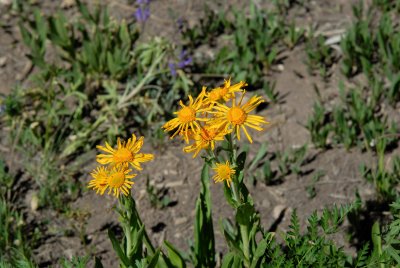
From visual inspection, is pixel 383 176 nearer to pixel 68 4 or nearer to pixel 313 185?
pixel 313 185

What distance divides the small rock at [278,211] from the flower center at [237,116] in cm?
138

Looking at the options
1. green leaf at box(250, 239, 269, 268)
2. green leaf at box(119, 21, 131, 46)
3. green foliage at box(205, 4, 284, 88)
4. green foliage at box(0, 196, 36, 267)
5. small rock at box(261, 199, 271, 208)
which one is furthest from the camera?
green leaf at box(119, 21, 131, 46)

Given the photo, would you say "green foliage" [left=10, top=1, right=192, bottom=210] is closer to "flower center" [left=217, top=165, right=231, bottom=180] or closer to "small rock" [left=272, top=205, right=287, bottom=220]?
"small rock" [left=272, top=205, right=287, bottom=220]

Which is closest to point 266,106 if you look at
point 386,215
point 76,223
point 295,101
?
point 295,101

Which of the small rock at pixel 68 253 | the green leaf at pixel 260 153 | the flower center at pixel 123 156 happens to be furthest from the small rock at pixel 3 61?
the flower center at pixel 123 156

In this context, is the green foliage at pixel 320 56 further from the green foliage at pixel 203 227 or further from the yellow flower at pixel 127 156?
the yellow flower at pixel 127 156

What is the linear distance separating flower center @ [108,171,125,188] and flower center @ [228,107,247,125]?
412 millimetres

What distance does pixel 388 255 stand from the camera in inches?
87.7

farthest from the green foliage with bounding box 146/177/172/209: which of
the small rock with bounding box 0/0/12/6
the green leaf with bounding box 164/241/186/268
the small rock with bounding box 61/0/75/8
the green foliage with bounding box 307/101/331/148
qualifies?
the small rock with bounding box 0/0/12/6

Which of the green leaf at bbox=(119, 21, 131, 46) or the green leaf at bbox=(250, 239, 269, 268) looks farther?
the green leaf at bbox=(119, 21, 131, 46)

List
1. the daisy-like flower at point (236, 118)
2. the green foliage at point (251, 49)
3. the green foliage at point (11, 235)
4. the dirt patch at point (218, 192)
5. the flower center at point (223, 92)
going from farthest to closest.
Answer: the green foliage at point (251, 49) → the dirt patch at point (218, 192) → the green foliage at point (11, 235) → the flower center at point (223, 92) → the daisy-like flower at point (236, 118)

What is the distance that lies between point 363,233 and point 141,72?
5.96ft

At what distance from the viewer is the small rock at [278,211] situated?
131 inches

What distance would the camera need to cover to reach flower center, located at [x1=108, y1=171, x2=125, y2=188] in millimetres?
2084
